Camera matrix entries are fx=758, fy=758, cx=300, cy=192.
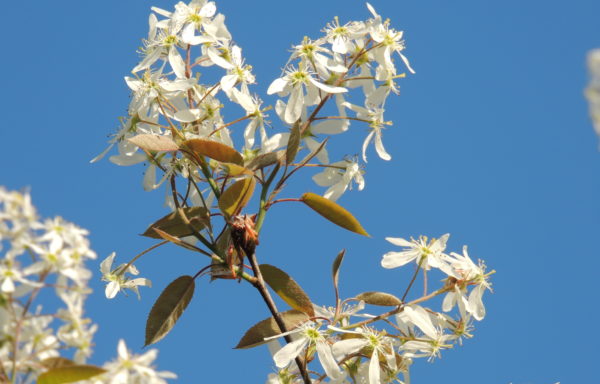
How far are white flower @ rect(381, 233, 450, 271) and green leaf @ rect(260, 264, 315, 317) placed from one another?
23cm

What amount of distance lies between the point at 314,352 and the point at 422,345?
0.27 metres

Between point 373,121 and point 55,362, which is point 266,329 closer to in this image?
point 55,362

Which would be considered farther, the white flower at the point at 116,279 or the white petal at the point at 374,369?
the white flower at the point at 116,279

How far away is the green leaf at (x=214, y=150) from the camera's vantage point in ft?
5.59

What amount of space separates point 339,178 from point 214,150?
41 centimetres

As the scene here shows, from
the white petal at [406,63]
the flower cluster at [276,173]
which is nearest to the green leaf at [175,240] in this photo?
the flower cluster at [276,173]

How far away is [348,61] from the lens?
79.4 inches

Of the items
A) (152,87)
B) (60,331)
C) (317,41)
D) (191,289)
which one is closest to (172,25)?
(152,87)

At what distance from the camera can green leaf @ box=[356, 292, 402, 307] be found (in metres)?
1.80

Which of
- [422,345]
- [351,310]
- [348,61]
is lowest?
[422,345]

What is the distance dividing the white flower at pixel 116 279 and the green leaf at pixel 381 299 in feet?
1.88

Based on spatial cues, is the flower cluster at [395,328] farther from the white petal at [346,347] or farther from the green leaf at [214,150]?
the green leaf at [214,150]

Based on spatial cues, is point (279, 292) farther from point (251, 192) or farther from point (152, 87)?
point (152, 87)

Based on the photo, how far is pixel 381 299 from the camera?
1816 millimetres
